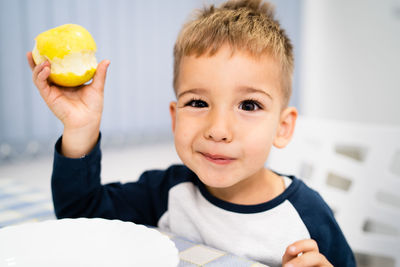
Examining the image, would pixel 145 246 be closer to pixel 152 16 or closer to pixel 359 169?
pixel 359 169


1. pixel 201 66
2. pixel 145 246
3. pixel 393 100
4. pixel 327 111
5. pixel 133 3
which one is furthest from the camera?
pixel 327 111

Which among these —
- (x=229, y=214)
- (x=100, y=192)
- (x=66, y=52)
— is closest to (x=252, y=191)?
(x=229, y=214)

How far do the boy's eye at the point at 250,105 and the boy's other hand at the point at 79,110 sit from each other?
11.6 inches

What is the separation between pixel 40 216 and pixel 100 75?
0.39m

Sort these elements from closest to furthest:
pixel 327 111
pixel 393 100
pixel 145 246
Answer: pixel 145 246, pixel 393 100, pixel 327 111

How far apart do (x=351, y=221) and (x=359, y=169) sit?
6.7 inches

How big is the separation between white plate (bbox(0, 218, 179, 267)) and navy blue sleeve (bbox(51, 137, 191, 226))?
26 cm

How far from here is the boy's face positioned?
67 cm

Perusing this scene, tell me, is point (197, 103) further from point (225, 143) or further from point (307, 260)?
point (307, 260)

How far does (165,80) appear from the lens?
249 cm

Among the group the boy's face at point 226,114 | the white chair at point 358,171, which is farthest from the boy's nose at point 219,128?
the white chair at point 358,171

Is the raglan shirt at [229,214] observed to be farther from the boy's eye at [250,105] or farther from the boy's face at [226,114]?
the boy's eye at [250,105]

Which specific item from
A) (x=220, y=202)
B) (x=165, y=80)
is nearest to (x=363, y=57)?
(x=165, y=80)

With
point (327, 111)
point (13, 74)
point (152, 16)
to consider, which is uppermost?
point (152, 16)
